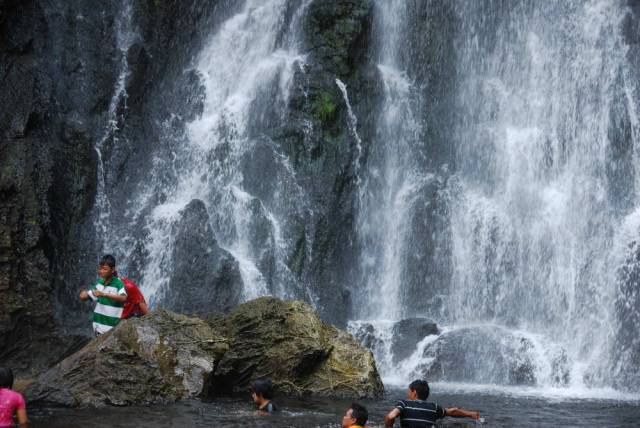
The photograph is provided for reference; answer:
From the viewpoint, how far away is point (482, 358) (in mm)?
18734

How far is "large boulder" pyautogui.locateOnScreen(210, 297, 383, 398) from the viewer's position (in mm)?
13312

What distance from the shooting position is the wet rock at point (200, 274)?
20.3 meters

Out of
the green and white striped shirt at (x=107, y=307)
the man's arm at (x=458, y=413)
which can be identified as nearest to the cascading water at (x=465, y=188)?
the man's arm at (x=458, y=413)

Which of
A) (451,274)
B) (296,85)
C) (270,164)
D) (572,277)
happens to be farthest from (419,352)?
(296,85)

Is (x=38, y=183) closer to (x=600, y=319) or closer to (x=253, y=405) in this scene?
(x=253, y=405)

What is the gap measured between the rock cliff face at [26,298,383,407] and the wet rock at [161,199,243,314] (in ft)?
19.4

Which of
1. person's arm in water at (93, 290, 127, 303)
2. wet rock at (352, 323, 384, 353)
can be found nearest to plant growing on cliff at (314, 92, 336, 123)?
wet rock at (352, 323, 384, 353)

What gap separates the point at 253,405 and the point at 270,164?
12.9m

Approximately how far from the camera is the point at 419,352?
19.1m

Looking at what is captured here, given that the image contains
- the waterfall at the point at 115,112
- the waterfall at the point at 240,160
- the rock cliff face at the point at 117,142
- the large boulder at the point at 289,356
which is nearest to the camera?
the large boulder at the point at 289,356

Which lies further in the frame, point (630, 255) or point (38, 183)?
point (630, 255)

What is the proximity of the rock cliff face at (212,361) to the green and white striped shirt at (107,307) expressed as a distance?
0.56ft

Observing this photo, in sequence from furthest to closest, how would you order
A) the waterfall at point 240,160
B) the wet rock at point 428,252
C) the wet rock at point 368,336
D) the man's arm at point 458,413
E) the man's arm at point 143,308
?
1. the wet rock at point 428,252
2. the waterfall at point 240,160
3. the wet rock at point 368,336
4. the man's arm at point 143,308
5. the man's arm at point 458,413

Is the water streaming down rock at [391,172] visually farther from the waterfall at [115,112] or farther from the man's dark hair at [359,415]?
the man's dark hair at [359,415]
